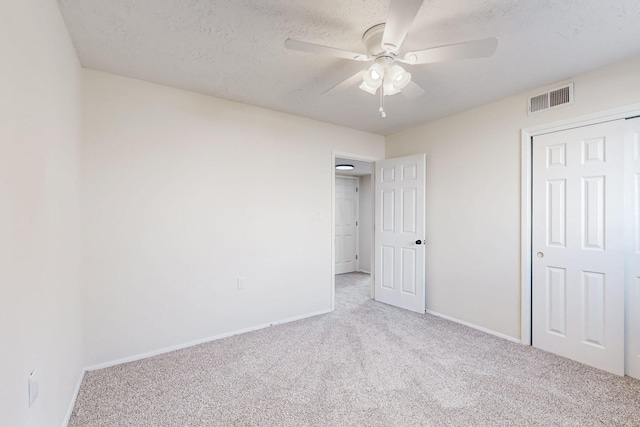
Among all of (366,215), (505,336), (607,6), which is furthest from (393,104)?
(366,215)

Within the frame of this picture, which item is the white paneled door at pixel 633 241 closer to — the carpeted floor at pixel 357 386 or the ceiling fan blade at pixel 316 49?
the carpeted floor at pixel 357 386

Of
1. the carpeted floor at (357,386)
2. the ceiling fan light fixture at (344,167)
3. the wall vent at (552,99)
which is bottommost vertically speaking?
the carpeted floor at (357,386)

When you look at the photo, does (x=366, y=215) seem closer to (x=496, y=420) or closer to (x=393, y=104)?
(x=393, y=104)

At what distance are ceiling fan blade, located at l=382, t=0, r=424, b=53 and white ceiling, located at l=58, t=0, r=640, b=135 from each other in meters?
0.24

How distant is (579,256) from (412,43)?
218 centimetres

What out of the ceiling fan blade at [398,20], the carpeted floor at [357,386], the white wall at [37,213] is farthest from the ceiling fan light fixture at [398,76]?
the carpeted floor at [357,386]

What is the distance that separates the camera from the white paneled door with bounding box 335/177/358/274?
19.5 feet

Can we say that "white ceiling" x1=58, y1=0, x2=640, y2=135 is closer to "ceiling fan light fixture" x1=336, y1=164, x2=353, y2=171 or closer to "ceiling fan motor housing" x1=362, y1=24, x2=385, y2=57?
"ceiling fan motor housing" x1=362, y1=24, x2=385, y2=57

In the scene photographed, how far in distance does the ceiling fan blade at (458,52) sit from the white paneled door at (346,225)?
4.36 metres

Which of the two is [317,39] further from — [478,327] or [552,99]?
[478,327]

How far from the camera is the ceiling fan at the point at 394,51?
129 centimetres

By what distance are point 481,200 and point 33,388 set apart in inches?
139

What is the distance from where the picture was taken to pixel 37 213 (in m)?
1.25

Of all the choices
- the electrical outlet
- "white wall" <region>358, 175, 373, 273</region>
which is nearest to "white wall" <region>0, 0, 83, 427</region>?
the electrical outlet
